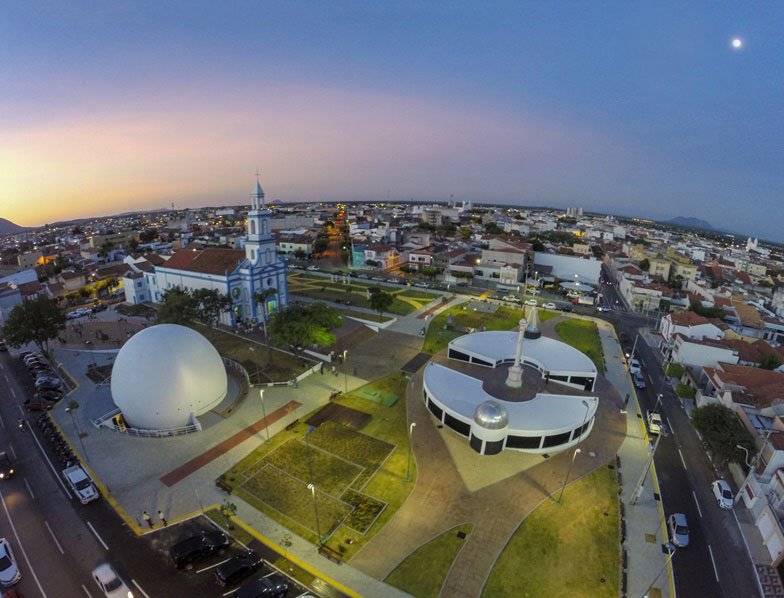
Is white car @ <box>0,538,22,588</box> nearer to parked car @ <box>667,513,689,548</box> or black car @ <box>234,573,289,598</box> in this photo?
black car @ <box>234,573,289,598</box>

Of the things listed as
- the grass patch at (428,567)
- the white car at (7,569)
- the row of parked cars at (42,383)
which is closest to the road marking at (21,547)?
the white car at (7,569)

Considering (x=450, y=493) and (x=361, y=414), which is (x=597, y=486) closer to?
(x=450, y=493)

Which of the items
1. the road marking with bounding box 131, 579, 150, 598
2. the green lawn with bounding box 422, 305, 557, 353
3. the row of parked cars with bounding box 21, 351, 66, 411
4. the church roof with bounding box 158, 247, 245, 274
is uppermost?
the church roof with bounding box 158, 247, 245, 274

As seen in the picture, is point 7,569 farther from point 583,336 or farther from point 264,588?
point 583,336

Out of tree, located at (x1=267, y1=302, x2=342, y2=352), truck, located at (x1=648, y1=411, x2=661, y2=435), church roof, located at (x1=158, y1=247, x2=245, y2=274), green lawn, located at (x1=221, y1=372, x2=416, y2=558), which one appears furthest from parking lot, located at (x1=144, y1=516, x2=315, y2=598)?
church roof, located at (x1=158, y1=247, x2=245, y2=274)

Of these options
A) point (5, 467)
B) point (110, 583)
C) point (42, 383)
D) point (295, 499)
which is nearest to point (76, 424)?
point (5, 467)

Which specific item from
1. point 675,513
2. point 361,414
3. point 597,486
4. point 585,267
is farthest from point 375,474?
point 585,267
